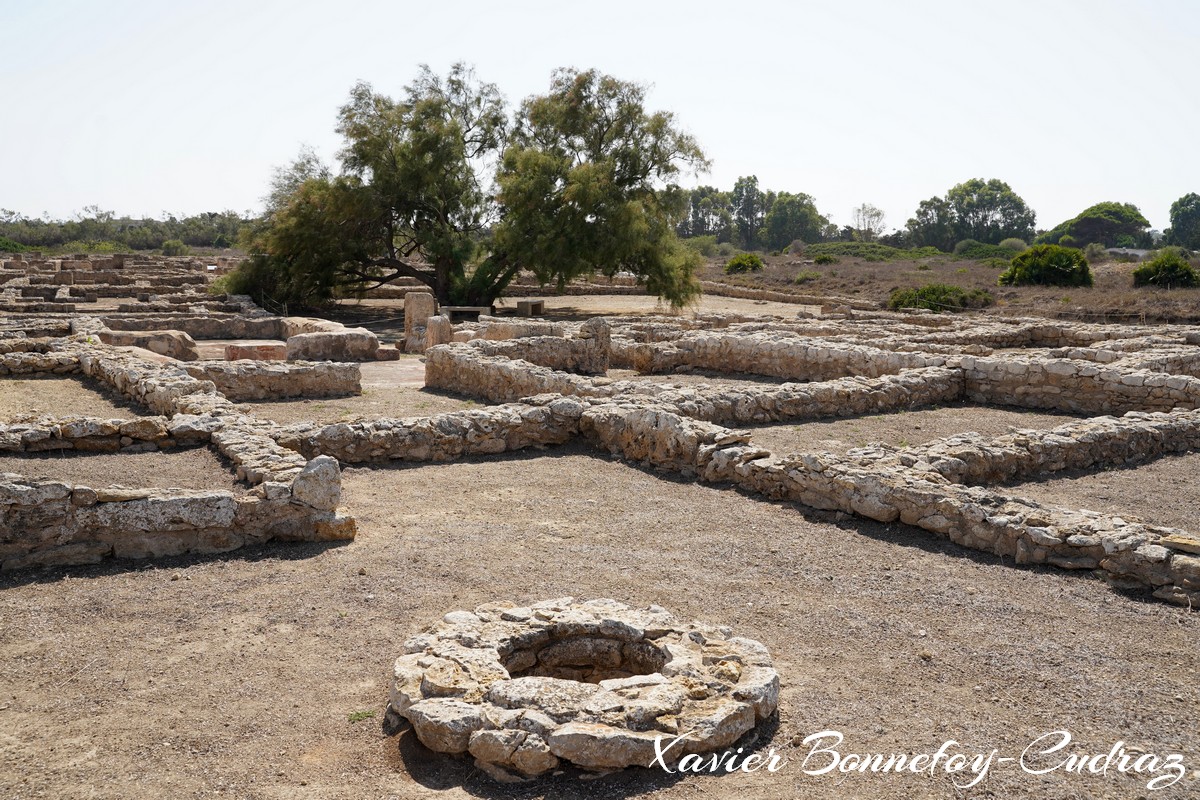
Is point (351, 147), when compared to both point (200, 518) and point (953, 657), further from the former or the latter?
point (953, 657)

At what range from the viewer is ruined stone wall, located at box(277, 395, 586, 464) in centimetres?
950

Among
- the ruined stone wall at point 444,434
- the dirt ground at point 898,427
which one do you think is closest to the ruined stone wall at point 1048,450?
the dirt ground at point 898,427

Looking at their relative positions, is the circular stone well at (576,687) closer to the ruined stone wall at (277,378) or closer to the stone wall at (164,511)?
the stone wall at (164,511)

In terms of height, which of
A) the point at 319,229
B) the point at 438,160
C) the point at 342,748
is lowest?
the point at 342,748

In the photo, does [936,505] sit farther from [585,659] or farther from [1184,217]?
[1184,217]

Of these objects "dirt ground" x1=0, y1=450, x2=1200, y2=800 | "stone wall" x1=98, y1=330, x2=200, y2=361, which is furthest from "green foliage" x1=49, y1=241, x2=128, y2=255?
"dirt ground" x1=0, y1=450, x2=1200, y2=800

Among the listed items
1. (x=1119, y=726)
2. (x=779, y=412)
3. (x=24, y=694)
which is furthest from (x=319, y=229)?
(x=1119, y=726)

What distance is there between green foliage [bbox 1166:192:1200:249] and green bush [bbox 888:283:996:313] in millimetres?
56170

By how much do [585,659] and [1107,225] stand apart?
81.4 metres

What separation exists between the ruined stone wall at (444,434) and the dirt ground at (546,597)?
1.49m

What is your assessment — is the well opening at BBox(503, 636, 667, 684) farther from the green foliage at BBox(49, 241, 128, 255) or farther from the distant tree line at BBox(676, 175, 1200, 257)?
the green foliage at BBox(49, 241, 128, 255)

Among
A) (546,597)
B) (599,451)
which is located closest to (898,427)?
(599,451)

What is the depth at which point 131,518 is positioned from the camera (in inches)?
257

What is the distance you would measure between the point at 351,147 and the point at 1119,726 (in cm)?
2766
